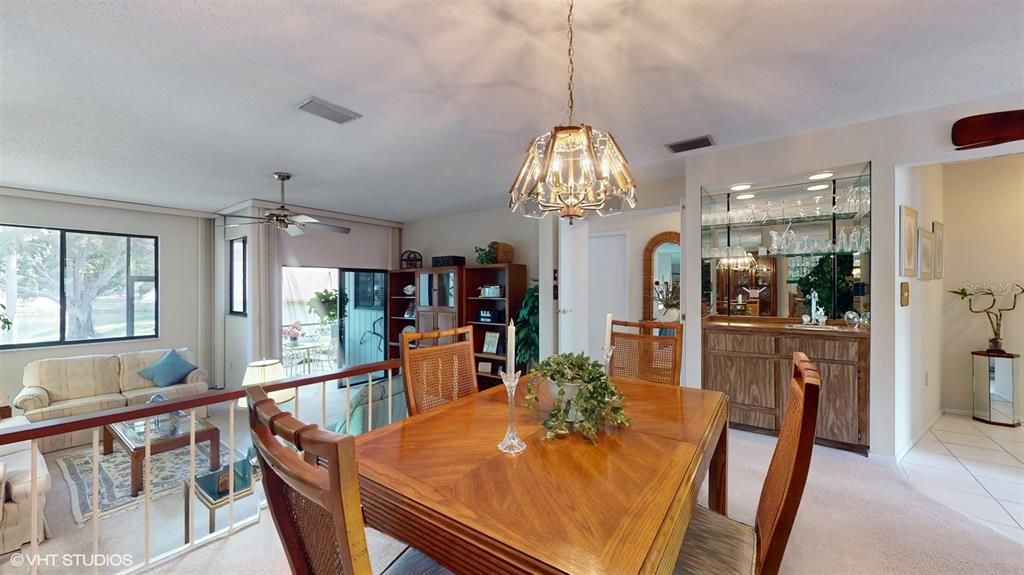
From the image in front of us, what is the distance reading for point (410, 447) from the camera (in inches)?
49.8

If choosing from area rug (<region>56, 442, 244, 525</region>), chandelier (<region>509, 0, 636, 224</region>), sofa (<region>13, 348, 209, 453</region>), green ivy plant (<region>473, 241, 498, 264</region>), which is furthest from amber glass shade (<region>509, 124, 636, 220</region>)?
sofa (<region>13, 348, 209, 453</region>)

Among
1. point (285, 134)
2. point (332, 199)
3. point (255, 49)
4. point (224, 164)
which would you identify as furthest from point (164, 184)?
point (255, 49)

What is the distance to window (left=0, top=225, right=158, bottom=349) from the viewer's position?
4246 mm

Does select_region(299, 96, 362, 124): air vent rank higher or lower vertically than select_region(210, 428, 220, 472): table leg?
higher

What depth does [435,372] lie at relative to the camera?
1.92 metres

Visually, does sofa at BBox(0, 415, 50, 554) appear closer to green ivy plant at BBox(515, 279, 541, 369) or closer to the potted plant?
green ivy plant at BBox(515, 279, 541, 369)

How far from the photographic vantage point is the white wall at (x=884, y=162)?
Result: 2.55m

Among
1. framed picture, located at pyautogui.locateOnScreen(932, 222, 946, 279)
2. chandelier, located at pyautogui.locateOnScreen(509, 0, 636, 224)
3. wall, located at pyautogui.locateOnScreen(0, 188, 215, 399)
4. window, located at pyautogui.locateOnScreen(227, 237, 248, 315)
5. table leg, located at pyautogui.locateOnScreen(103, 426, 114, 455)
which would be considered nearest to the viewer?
chandelier, located at pyautogui.locateOnScreen(509, 0, 636, 224)

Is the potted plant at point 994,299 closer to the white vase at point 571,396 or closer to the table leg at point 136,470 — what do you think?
the white vase at point 571,396

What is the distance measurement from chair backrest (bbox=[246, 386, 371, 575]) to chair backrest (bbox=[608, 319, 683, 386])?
1793mm

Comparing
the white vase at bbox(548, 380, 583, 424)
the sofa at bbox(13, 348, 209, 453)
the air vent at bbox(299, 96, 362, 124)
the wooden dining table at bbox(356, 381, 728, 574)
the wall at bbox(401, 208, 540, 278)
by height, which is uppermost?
the air vent at bbox(299, 96, 362, 124)

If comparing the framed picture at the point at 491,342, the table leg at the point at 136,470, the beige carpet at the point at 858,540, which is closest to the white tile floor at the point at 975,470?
the beige carpet at the point at 858,540

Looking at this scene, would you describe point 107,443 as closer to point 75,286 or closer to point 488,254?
point 75,286

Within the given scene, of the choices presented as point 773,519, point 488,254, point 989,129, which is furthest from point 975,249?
point 488,254
